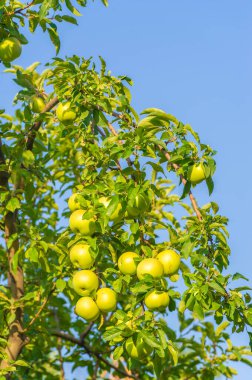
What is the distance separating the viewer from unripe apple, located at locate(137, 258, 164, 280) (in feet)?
11.5

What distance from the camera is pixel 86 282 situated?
146 inches

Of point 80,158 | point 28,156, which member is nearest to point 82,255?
point 80,158

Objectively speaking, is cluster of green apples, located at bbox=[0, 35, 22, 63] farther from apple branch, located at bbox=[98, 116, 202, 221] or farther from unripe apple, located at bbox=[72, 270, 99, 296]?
unripe apple, located at bbox=[72, 270, 99, 296]

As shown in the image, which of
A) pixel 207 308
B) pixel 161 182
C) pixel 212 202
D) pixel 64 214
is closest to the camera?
pixel 207 308

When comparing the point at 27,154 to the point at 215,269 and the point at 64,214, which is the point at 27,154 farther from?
the point at 215,269

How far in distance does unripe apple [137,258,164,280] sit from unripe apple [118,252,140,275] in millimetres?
104

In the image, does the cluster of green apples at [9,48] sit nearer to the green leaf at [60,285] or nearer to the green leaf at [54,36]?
the green leaf at [54,36]

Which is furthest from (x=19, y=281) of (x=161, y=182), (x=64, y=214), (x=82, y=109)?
(x=161, y=182)

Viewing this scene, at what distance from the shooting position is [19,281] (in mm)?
5289

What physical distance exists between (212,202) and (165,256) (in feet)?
1.51

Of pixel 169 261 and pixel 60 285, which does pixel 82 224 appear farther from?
pixel 60 285

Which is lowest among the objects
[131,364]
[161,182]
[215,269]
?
[131,364]

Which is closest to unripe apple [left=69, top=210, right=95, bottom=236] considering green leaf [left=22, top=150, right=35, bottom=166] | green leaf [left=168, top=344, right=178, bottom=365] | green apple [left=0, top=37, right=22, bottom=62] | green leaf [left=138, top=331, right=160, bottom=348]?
green leaf [left=138, top=331, right=160, bottom=348]

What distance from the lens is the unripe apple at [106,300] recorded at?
12.1 feet
